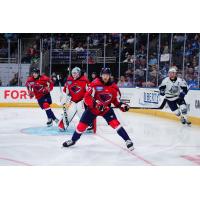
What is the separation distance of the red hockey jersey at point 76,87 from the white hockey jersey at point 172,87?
1.05 metres

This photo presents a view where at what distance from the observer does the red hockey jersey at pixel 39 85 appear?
15.7 feet

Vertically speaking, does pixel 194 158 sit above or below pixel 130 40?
below

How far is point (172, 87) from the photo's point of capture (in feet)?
16.4

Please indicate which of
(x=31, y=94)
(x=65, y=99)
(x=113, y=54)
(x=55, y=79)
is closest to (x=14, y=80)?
(x=31, y=94)

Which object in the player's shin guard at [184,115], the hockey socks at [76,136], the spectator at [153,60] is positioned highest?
the spectator at [153,60]

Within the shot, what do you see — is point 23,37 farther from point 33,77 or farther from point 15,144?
point 15,144

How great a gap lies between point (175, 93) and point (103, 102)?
5.08 ft

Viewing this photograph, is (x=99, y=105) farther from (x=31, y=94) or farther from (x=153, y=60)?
(x=31, y=94)

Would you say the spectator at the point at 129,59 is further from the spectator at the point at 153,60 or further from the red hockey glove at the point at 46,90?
the red hockey glove at the point at 46,90

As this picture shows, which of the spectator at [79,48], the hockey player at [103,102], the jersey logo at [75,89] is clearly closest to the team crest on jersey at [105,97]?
the hockey player at [103,102]

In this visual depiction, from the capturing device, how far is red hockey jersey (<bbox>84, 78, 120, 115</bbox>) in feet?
12.7

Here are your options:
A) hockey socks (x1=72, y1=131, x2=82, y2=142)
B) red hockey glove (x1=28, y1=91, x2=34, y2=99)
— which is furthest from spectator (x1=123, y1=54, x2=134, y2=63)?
red hockey glove (x1=28, y1=91, x2=34, y2=99)

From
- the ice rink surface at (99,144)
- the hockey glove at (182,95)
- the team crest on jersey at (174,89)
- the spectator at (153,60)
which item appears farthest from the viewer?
the hockey glove at (182,95)

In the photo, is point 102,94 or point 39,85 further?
point 39,85
